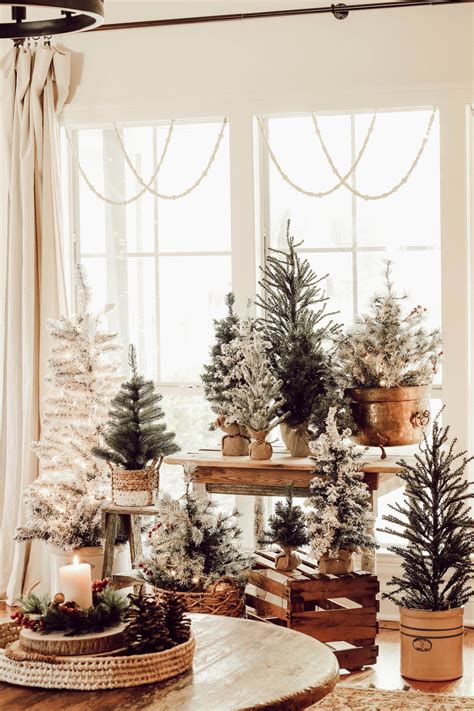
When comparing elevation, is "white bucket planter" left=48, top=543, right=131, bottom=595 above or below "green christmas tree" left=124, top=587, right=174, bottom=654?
below

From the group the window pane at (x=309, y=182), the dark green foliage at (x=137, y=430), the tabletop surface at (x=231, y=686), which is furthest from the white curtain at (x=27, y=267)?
the tabletop surface at (x=231, y=686)

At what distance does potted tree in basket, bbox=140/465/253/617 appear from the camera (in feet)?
11.9

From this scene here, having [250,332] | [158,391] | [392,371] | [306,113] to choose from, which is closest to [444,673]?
[392,371]

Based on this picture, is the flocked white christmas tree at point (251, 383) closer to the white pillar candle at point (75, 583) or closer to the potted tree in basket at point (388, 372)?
the potted tree in basket at point (388, 372)

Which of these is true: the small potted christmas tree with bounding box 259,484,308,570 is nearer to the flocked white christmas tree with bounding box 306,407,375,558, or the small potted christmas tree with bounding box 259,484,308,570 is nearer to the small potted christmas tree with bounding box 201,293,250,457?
the flocked white christmas tree with bounding box 306,407,375,558

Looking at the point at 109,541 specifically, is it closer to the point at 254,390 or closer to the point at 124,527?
the point at 124,527

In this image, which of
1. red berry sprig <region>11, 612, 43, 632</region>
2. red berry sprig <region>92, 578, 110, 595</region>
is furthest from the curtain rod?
red berry sprig <region>11, 612, 43, 632</region>

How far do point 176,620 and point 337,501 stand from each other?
1.51m

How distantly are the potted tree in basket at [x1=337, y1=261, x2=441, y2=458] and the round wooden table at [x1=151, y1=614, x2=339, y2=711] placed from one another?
1.58 metres

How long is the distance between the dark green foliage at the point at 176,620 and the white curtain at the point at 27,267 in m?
2.67

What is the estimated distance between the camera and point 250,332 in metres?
3.98

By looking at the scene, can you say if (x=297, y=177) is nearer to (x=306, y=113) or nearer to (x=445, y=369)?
(x=306, y=113)

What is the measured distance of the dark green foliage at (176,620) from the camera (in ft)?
7.23

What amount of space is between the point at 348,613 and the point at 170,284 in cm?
179
